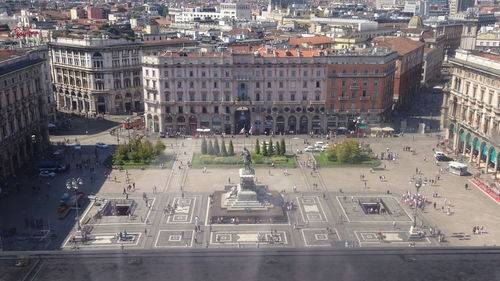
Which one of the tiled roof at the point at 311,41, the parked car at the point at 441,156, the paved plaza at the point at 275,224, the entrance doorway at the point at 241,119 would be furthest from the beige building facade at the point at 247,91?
the tiled roof at the point at 311,41

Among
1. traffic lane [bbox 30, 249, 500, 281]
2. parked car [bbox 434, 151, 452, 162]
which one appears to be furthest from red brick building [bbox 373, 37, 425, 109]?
traffic lane [bbox 30, 249, 500, 281]

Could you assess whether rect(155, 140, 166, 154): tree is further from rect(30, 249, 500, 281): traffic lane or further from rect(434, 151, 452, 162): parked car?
rect(30, 249, 500, 281): traffic lane

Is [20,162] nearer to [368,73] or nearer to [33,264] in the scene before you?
[33,264]

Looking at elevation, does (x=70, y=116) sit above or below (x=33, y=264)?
below

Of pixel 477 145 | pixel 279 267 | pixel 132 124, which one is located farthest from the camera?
pixel 132 124

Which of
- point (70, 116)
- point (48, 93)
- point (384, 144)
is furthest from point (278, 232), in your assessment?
point (70, 116)

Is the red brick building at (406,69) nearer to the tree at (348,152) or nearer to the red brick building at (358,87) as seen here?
the red brick building at (358,87)

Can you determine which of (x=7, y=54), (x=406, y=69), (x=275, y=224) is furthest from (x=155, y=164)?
(x=406, y=69)

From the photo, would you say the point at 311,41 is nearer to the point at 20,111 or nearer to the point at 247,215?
the point at 20,111
